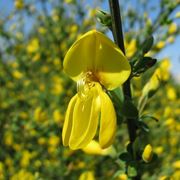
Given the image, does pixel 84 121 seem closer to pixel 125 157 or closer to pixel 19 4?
pixel 125 157

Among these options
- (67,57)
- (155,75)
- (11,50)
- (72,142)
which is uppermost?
(67,57)

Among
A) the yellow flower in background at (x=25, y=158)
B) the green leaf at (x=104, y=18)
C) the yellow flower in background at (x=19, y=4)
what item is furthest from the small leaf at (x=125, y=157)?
the yellow flower in background at (x=19, y=4)

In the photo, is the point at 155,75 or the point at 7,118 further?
the point at 7,118

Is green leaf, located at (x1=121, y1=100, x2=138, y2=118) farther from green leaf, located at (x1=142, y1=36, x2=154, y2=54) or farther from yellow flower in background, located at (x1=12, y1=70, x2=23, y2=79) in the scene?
yellow flower in background, located at (x1=12, y1=70, x2=23, y2=79)

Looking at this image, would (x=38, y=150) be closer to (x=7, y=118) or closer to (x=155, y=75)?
(x=7, y=118)

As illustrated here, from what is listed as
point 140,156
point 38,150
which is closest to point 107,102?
point 140,156

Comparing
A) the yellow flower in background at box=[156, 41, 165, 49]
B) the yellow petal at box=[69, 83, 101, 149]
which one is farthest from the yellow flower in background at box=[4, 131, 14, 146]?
the yellow petal at box=[69, 83, 101, 149]
